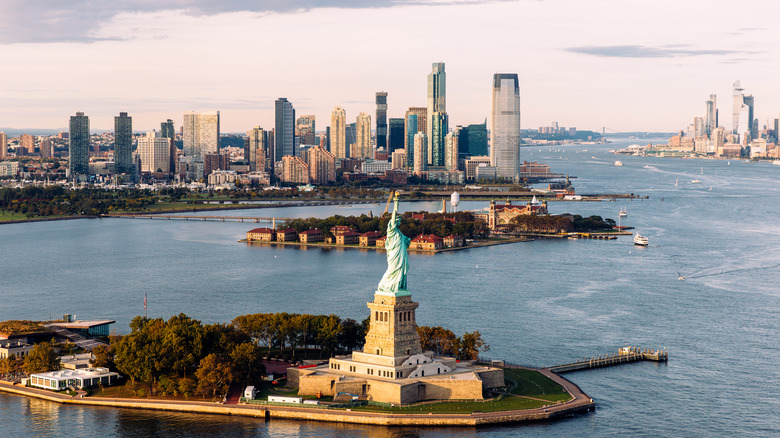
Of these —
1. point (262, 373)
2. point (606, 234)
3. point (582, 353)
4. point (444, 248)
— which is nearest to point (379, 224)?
point (444, 248)

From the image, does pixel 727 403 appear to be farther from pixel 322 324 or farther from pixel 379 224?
pixel 379 224

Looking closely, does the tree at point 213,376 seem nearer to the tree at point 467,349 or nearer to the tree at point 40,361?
the tree at point 40,361

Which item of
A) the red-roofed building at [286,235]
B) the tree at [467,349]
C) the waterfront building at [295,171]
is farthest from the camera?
the waterfront building at [295,171]

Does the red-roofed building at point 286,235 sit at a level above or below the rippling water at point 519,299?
above

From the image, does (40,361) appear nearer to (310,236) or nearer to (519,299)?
(519,299)

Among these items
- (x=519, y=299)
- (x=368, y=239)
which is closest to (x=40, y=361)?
(x=519, y=299)

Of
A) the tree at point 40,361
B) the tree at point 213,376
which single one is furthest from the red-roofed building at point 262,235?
the tree at point 213,376

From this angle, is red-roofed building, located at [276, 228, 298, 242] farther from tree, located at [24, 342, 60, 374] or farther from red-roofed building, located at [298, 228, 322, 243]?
tree, located at [24, 342, 60, 374]
